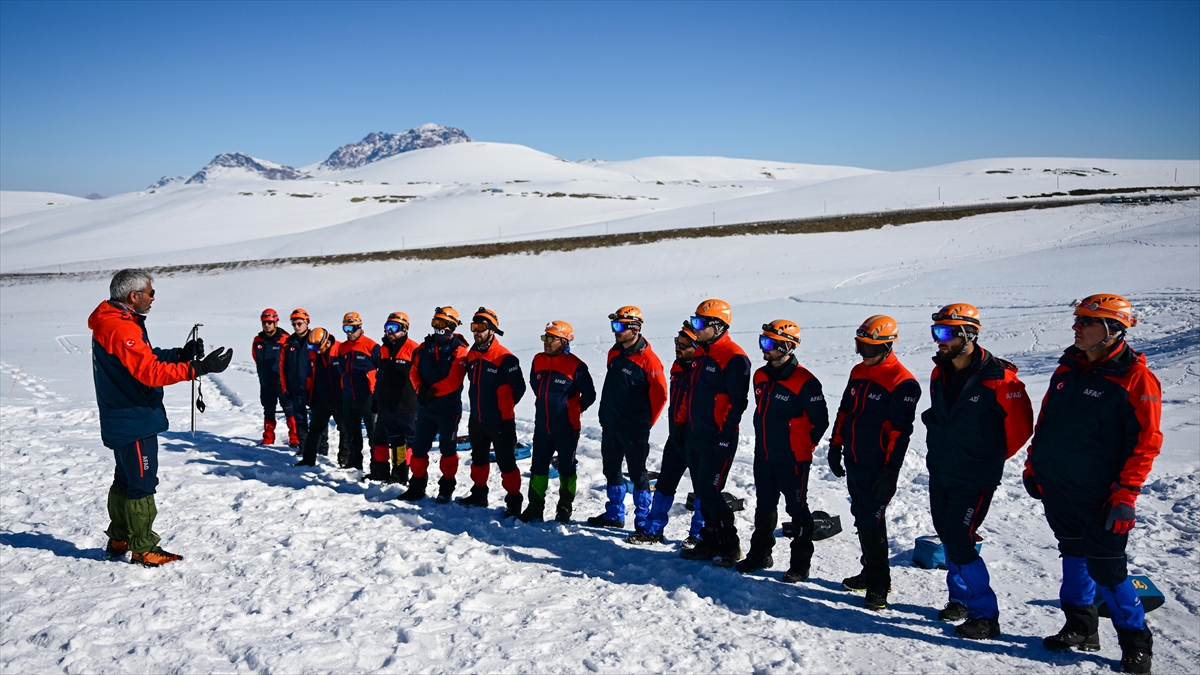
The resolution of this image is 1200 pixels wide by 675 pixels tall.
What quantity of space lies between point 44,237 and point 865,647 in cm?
8903

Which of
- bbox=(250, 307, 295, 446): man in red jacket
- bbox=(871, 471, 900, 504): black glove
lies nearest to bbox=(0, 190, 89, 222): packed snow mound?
bbox=(250, 307, 295, 446): man in red jacket

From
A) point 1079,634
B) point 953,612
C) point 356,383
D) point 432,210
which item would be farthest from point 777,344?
point 432,210

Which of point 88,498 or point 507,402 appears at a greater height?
point 507,402

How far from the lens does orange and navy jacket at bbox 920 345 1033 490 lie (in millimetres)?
4734

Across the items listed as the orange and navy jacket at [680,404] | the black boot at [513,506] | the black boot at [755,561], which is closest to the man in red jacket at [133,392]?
the black boot at [513,506]

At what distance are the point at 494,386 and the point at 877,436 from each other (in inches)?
151

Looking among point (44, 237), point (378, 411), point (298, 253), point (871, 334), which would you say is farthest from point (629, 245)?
point (44, 237)

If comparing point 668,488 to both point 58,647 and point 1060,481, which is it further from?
point 58,647

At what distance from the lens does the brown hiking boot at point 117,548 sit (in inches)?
218

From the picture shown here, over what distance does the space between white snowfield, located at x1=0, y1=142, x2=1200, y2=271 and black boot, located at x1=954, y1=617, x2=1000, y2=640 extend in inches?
1713

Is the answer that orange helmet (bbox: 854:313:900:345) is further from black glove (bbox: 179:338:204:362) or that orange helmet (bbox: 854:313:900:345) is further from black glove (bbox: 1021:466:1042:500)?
black glove (bbox: 179:338:204:362)

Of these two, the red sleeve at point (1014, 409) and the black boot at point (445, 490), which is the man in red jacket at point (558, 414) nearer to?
the black boot at point (445, 490)

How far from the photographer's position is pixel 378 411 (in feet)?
28.6

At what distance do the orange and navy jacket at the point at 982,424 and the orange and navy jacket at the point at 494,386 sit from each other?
4110 mm
